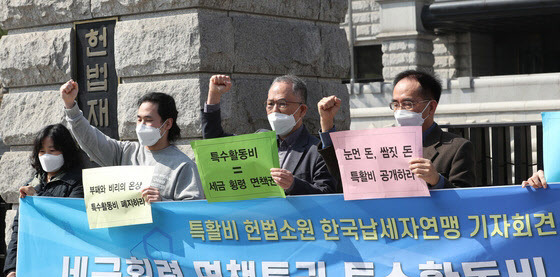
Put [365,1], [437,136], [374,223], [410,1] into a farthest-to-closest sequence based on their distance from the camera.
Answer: [365,1] < [410,1] < [437,136] < [374,223]

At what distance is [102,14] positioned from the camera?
22.0ft

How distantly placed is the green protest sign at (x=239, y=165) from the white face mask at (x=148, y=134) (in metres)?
0.77

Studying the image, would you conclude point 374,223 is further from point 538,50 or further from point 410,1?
point 538,50

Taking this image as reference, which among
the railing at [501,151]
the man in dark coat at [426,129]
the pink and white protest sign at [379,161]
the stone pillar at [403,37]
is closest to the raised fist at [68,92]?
the man in dark coat at [426,129]

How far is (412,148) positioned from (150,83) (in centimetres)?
298

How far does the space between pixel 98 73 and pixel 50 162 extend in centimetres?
137

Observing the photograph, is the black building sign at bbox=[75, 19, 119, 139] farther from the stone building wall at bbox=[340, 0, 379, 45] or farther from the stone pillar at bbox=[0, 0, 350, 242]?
the stone building wall at bbox=[340, 0, 379, 45]

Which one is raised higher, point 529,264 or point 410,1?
point 410,1

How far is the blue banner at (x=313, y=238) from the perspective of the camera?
12.6ft

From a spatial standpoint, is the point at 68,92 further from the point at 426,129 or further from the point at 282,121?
Answer: the point at 426,129

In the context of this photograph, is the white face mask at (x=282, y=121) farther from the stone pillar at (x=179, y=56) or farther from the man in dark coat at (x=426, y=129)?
the stone pillar at (x=179, y=56)

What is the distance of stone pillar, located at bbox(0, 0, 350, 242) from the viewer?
6.27 meters

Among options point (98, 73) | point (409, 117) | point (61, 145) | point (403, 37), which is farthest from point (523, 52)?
point (409, 117)

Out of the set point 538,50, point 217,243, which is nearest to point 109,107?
point 217,243
